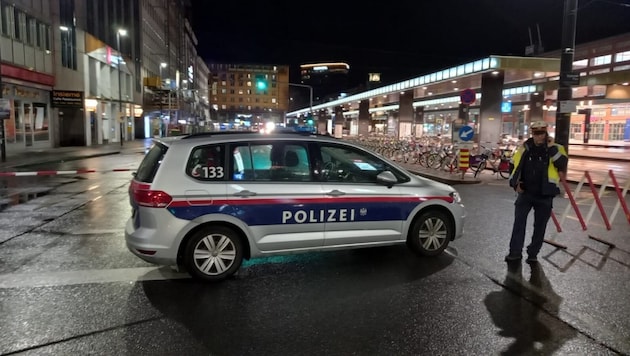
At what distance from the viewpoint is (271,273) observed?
5672 mm

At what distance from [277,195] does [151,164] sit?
59.4 inches

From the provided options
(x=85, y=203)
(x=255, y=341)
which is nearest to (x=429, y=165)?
(x=85, y=203)

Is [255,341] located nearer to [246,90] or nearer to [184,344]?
[184,344]

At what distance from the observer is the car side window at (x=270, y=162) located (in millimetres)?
5406

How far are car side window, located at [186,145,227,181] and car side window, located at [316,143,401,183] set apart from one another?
1.18 metres

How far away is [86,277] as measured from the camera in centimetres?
548

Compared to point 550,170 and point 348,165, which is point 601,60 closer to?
point 550,170

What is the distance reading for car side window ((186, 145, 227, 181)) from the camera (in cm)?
520

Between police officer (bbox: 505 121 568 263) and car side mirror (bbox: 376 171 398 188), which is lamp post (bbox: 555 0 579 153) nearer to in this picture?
police officer (bbox: 505 121 568 263)

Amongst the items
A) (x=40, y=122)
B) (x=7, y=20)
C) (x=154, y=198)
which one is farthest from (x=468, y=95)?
(x=40, y=122)

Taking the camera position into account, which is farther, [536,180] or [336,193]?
[536,180]

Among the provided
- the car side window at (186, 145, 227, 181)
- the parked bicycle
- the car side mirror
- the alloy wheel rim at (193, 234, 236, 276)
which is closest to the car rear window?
the car side window at (186, 145, 227, 181)

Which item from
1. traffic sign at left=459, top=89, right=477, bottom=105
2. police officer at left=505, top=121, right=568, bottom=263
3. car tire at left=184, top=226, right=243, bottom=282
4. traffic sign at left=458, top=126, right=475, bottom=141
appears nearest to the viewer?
car tire at left=184, top=226, right=243, bottom=282

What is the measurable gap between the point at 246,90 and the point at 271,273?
162 m
